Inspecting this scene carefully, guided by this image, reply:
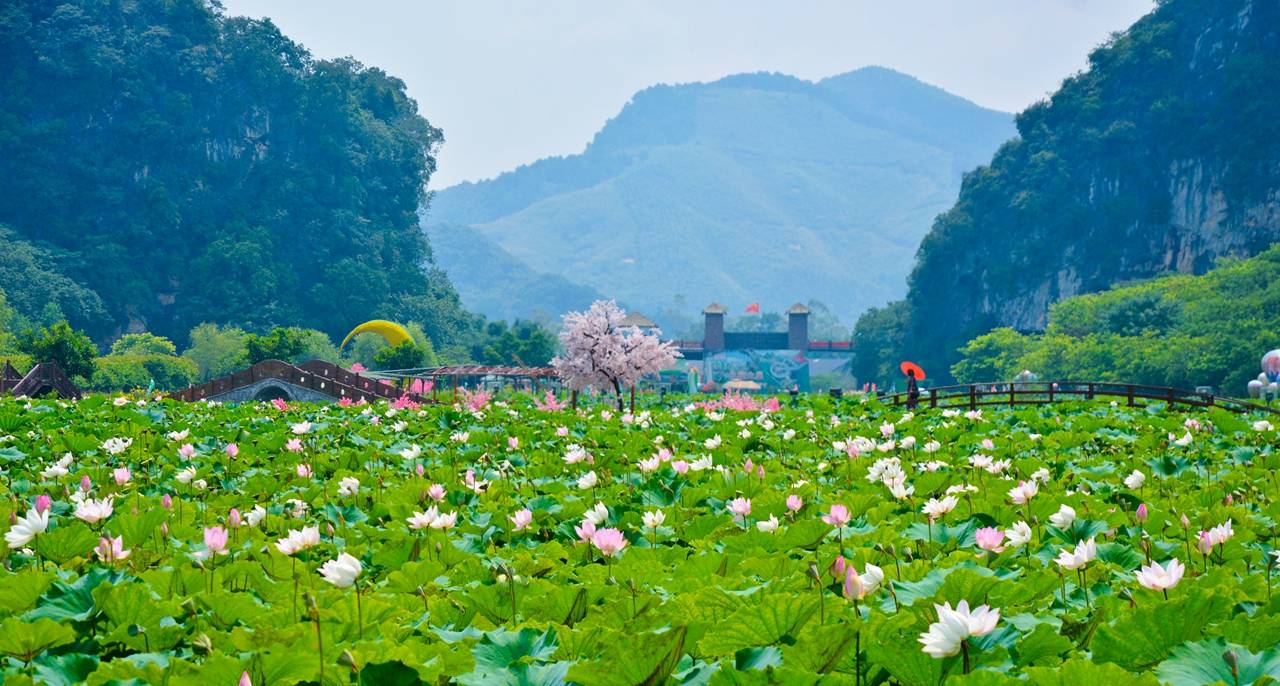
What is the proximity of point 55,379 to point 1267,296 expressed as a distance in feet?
166

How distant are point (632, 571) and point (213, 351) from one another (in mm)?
76075

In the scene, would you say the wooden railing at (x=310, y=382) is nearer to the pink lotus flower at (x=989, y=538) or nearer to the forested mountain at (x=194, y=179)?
the pink lotus flower at (x=989, y=538)

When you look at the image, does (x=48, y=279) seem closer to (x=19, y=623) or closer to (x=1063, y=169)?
(x=1063, y=169)

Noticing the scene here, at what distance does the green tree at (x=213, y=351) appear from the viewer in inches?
2876

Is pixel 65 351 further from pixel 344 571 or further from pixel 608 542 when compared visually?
pixel 344 571

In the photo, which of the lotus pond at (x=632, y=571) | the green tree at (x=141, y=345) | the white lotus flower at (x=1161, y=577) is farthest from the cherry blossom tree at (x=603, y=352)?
the green tree at (x=141, y=345)

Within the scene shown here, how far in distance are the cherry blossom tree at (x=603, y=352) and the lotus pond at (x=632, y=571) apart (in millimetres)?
18667

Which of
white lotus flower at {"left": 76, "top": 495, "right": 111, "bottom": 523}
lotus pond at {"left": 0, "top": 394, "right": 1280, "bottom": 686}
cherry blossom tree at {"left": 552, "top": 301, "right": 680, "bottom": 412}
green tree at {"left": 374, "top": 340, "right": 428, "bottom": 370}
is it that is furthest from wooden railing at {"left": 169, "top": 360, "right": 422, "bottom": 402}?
white lotus flower at {"left": 76, "top": 495, "right": 111, "bottom": 523}

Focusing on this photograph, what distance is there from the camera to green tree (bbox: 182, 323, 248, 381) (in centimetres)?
7306

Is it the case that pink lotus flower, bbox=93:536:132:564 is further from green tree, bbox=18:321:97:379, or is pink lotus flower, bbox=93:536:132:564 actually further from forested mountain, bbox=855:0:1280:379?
forested mountain, bbox=855:0:1280:379

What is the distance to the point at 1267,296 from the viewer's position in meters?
50.6

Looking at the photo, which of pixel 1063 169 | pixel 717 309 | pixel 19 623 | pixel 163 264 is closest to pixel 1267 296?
pixel 1063 169

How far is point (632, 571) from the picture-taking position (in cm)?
396

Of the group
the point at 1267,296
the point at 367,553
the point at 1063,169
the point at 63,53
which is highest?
the point at 63,53
